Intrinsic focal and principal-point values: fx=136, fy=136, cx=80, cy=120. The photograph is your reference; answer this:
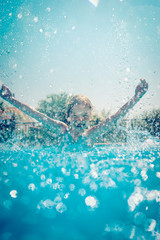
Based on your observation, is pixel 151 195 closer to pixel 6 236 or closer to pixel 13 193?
pixel 6 236

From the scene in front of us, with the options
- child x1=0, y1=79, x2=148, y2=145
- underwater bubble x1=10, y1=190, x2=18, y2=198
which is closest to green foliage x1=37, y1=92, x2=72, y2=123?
child x1=0, y1=79, x2=148, y2=145

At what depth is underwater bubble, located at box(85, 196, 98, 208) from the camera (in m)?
1.97

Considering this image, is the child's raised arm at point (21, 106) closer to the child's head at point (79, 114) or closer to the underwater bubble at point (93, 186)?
the child's head at point (79, 114)

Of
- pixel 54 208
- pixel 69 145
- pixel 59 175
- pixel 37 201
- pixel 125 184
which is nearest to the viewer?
pixel 54 208

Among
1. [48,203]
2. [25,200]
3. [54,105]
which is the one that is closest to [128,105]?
[48,203]

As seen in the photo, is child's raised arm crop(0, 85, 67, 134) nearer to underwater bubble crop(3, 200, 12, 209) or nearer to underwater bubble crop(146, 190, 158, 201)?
underwater bubble crop(3, 200, 12, 209)

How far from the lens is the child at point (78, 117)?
298 centimetres

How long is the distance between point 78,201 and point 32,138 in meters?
14.0

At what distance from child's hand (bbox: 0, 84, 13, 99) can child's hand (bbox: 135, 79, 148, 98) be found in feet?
9.58

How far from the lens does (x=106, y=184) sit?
2.73m

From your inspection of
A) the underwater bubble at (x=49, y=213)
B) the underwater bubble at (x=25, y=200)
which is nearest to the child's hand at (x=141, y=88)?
the underwater bubble at (x=49, y=213)

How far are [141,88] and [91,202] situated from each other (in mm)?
2376

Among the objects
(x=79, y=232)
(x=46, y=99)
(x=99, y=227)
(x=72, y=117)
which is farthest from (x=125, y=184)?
(x=46, y=99)

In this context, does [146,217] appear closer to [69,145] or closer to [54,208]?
[54,208]
